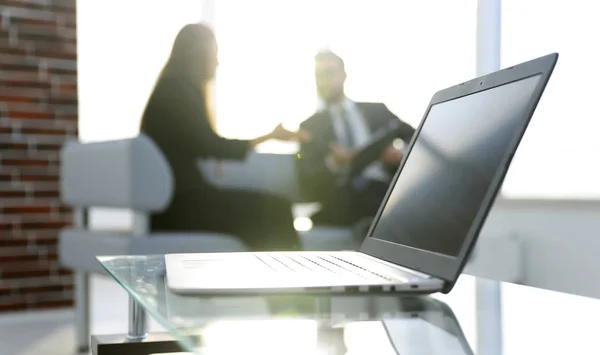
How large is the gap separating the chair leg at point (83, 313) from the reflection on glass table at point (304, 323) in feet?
6.27

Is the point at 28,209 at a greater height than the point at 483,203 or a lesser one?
lesser

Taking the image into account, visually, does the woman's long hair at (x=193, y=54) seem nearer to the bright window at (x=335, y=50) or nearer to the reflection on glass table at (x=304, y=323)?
the bright window at (x=335, y=50)

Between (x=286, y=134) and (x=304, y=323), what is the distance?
1819 millimetres

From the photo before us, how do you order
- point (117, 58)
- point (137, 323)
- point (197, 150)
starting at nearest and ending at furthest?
point (137, 323)
point (197, 150)
point (117, 58)

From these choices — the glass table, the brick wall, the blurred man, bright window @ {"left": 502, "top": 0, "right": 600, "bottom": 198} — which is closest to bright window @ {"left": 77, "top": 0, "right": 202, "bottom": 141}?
the brick wall

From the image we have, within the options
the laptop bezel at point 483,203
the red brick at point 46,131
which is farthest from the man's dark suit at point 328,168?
the laptop bezel at point 483,203

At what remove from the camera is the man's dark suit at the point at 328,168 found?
261cm

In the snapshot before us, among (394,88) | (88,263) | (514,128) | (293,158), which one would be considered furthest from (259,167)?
(514,128)

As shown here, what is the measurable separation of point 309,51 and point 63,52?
5.55 ft

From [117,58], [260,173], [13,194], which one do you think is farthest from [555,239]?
[117,58]

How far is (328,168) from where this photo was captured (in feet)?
8.98

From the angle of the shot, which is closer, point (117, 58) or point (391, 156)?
point (391, 156)

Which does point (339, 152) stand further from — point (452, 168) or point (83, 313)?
point (452, 168)

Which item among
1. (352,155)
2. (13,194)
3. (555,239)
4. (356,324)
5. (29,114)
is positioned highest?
(29,114)
